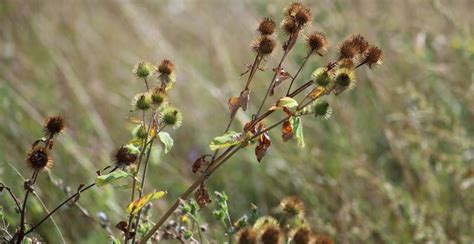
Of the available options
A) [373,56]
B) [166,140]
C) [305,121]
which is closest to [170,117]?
[166,140]

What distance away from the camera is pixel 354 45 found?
1290 mm

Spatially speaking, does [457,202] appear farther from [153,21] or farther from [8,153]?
[153,21]

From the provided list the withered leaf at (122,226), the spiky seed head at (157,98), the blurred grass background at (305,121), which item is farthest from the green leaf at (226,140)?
the blurred grass background at (305,121)

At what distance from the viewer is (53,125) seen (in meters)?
1.31

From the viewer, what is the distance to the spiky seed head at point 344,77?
1254 mm

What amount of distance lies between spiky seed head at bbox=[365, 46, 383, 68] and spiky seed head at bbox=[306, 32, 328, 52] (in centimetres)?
9

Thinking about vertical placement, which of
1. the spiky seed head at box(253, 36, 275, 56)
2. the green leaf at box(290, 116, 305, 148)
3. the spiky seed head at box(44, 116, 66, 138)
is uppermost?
the spiky seed head at box(253, 36, 275, 56)

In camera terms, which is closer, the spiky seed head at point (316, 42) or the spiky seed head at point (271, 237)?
the spiky seed head at point (271, 237)

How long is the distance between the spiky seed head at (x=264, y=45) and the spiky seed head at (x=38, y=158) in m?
0.42

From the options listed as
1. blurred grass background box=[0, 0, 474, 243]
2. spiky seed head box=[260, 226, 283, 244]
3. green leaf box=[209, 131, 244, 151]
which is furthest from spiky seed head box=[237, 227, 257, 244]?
blurred grass background box=[0, 0, 474, 243]

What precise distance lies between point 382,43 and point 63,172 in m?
1.48

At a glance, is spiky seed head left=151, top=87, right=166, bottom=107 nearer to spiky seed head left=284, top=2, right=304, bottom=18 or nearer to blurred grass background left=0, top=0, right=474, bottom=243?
spiky seed head left=284, top=2, right=304, bottom=18

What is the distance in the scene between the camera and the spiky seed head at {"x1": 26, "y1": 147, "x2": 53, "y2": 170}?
4.19ft

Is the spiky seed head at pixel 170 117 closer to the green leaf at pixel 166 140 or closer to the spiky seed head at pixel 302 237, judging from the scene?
the green leaf at pixel 166 140
